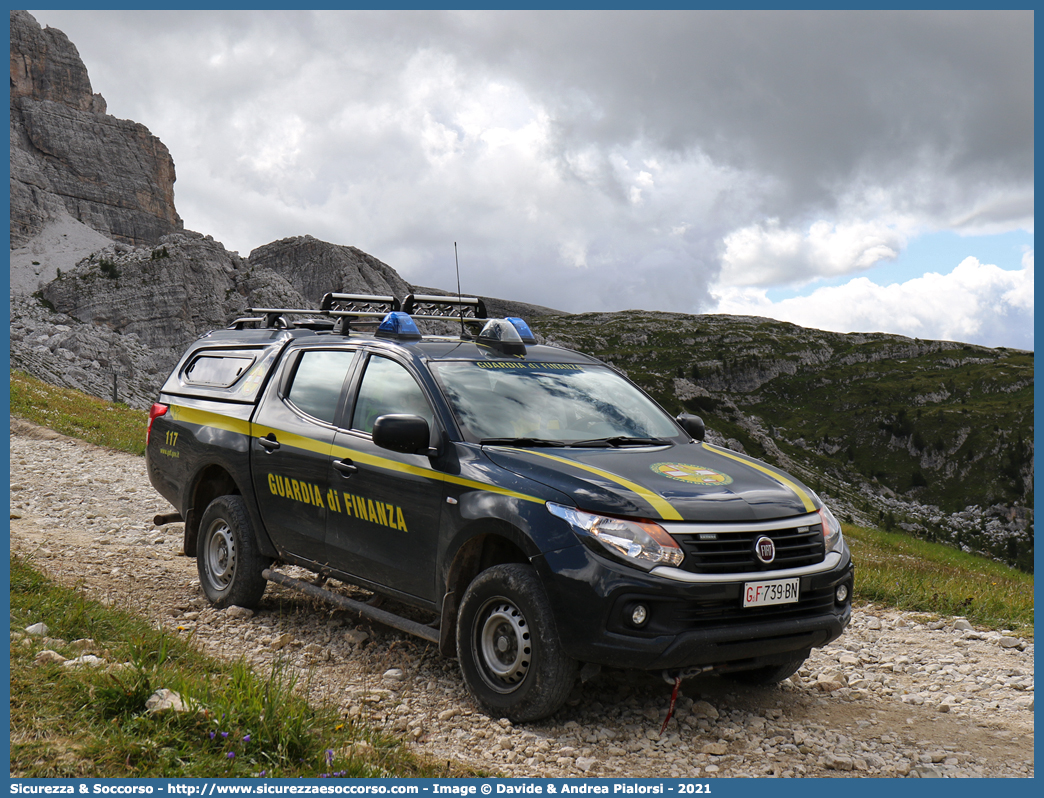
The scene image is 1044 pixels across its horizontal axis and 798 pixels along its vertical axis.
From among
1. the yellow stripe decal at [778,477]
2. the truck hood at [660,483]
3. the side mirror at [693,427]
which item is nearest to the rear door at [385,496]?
the truck hood at [660,483]

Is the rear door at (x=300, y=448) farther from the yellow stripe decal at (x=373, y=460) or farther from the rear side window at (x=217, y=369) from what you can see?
the rear side window at (x=217, y=369)

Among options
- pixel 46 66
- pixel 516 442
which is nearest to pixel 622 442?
pixel 516 442

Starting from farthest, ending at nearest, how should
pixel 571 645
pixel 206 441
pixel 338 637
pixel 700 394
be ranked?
pixel 700 394, pixel 206 441, pixel 338 637, pixel 571 645

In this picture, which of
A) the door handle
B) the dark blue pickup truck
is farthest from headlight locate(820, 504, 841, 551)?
the door handle

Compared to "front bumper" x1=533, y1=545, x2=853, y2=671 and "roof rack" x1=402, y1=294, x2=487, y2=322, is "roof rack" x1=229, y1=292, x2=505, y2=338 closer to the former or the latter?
"roof rack" x1=402, y1=294, x2=487, y2=322

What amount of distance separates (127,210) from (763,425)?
386ft

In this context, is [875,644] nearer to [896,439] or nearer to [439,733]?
[439,733]

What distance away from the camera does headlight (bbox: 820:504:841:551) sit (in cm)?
476

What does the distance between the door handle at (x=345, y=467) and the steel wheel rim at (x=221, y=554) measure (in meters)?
1.48

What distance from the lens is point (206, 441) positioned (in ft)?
22.6

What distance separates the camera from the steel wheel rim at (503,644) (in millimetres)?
4352

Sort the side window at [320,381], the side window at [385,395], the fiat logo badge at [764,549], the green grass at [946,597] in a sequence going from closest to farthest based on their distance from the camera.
→ the fiat logo badge at [764,549] < the side window at [385,395] < the side window at [320,381] < the green grass at [946,597]

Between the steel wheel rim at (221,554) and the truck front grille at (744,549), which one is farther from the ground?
the truck front grille at (744,549)

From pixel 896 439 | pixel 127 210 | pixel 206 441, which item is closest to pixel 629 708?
pixel 206 441
